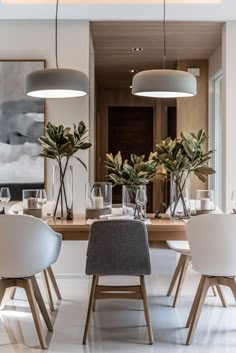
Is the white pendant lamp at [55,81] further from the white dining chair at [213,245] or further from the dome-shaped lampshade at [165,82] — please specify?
the white dining chair at [213,245]

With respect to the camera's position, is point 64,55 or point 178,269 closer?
point 178,269

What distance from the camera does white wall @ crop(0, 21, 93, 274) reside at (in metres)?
5.04

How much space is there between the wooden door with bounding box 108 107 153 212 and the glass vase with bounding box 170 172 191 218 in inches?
263

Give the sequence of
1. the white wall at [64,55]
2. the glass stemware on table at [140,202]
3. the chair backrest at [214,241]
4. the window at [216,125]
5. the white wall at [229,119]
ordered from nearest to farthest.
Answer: the chair backrest at [214,241], the glass stemware on table at [140,202], the white wall at [64,55], the white wall at [229,119], the window at [216,125]

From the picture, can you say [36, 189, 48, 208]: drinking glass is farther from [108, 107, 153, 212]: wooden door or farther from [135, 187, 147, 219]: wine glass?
[108, 107, 153, 212]: wooden door

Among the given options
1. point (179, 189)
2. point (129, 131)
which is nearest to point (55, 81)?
point (179, 189)

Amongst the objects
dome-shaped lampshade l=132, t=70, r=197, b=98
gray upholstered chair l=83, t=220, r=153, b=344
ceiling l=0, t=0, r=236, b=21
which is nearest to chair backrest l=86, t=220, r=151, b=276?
gray upholstered chair l=83, t=220, r=153, b=344

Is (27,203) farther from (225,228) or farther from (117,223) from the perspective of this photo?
(225,228)

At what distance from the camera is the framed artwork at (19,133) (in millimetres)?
5047

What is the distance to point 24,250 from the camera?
3.18 metres

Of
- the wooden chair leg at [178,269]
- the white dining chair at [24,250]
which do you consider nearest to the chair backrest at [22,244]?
the white dining chair at [24,250]

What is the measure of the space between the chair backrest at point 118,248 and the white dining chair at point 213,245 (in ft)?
1.08

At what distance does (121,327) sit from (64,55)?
2892mm

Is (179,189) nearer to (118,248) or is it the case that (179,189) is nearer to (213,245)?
(213,245)
